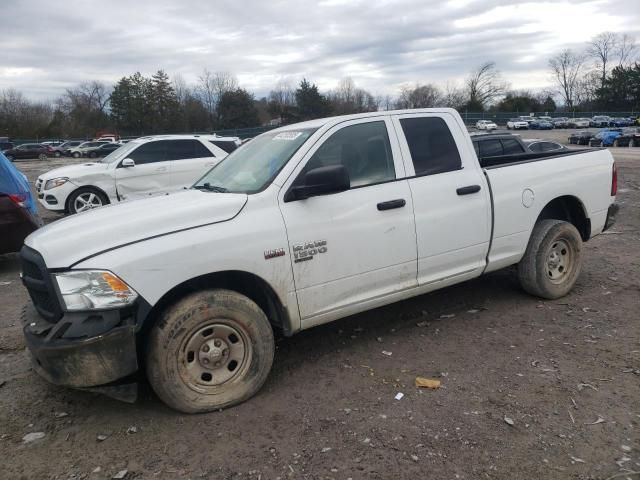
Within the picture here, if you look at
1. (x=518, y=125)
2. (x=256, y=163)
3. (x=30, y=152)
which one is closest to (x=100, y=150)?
(x=30, y=152)

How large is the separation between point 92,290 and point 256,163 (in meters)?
1.68

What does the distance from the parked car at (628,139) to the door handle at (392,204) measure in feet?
129

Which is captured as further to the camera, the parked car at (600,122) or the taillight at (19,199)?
the parked car at (600,122)

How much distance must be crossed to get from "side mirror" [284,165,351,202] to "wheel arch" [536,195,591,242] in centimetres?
276

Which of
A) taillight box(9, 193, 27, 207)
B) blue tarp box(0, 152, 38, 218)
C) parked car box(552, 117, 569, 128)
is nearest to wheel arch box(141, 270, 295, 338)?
taillight box(9, 193, 27, 207)

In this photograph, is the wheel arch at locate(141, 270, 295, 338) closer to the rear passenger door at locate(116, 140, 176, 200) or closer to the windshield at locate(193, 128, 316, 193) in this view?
the windshield at locate(193, 128, 316, 193)

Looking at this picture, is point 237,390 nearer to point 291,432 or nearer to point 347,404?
point 291,432

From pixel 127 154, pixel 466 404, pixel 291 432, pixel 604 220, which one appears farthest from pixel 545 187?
pixel 127 154

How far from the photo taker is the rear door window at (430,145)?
4.31 meters

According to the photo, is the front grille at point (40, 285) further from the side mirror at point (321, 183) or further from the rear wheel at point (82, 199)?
the rear wheel at point (82, 199)

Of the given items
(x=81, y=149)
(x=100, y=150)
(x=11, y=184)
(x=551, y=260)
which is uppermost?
(x=81, y=149)

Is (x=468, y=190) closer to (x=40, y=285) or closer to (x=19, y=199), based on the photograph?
(x=40, y=285)

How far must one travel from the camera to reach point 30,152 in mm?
50781

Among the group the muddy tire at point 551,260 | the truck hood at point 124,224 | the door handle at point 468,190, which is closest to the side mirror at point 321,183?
the truck hood at point 124,224
